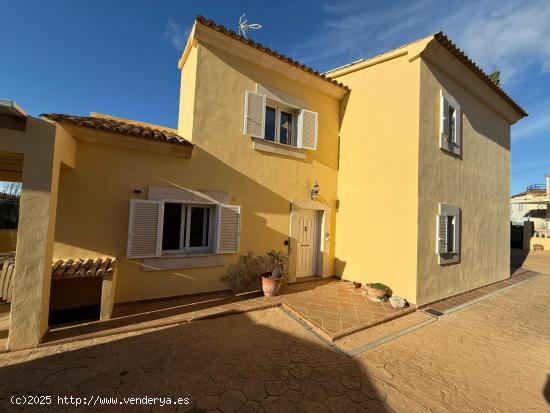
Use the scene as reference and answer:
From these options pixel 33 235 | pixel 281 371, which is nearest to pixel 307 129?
pixel 281 371

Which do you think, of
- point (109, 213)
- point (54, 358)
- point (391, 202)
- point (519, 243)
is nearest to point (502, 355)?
point (391, 202)

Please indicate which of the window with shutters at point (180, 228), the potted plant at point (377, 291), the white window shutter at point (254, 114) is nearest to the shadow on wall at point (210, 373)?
the window with shutters at point (180, 228)

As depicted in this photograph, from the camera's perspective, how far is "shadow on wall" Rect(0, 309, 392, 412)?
112 inches

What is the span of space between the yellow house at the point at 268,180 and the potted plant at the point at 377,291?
328 millimetres

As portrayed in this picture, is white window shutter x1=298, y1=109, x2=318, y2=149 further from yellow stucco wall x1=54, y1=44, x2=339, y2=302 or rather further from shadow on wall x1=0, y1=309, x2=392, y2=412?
shadow on wall x1=0, y1=309, x2=392, y2=412

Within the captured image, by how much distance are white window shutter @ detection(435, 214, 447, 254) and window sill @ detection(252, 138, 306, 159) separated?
4.18 metres

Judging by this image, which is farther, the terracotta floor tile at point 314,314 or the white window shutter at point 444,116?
the white window shutter at point 444,116

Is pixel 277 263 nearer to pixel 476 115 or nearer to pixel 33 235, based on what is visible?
pixel 33 235

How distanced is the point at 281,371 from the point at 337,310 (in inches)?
95.9

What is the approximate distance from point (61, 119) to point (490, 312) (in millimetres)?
10169

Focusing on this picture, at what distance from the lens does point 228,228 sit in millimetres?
6133

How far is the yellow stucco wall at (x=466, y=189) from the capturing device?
6184mm

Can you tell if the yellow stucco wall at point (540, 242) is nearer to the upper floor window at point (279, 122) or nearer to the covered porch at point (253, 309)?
the covered porch at point (253, 309)

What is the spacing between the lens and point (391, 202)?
6.50 meters
